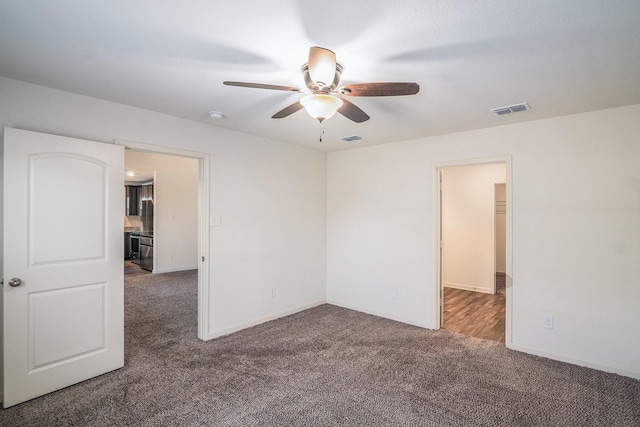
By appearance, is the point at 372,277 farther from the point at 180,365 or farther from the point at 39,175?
the point at 39,175

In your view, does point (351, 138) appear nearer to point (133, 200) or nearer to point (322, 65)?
point (322, 65)

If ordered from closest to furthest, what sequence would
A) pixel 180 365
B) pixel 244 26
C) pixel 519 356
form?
1. pixel 244 26
2. pixel 180 365
3. pixel 519 356

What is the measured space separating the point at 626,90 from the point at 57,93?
Answer: 4.47m

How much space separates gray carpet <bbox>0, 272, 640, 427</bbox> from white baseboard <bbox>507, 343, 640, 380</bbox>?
3.3 inches

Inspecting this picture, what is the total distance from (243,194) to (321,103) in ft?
7.54

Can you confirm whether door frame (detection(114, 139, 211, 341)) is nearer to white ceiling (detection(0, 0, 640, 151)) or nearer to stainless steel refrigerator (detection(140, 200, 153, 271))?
white ceiling (detection(0, 0, 640, 151))

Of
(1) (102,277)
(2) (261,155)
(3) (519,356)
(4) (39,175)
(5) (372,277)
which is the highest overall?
(2) (261,155)

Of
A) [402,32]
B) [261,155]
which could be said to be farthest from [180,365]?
[402,32]

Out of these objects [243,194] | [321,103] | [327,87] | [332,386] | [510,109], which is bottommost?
[332,386]

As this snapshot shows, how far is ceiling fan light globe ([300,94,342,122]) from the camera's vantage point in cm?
188

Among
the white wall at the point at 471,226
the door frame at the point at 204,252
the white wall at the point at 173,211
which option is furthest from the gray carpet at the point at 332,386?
the white wall at the point at 173,211

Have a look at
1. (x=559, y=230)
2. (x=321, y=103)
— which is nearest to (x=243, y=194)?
(x=321, y=103)

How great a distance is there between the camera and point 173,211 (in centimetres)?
758

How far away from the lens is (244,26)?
1.68 metres
